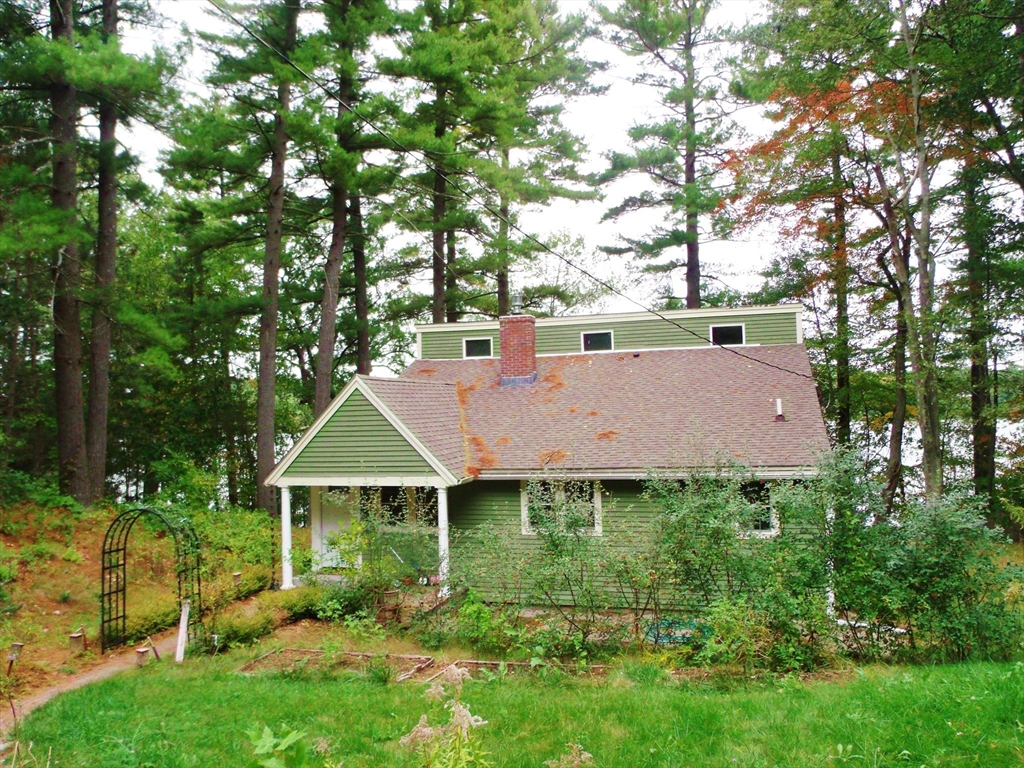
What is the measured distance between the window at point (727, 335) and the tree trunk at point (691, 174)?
5847 millimetres

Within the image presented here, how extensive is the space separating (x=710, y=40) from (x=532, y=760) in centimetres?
2379

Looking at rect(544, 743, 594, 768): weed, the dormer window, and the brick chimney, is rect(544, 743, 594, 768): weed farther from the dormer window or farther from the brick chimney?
the dormer window

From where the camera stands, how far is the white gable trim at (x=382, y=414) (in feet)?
38.7

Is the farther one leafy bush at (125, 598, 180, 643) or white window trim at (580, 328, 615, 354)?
white window trim at (580, 328, 615, 354)

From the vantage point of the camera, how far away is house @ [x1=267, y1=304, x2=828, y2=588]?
12.0 metres

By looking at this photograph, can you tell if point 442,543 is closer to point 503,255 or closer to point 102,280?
point 102,280

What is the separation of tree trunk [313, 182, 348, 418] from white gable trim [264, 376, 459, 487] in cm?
417

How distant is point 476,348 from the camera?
18.7 metres

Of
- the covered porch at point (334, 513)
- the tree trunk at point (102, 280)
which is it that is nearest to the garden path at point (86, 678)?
the covered porch at point (334, 513)

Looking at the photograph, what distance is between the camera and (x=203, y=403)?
867 inches

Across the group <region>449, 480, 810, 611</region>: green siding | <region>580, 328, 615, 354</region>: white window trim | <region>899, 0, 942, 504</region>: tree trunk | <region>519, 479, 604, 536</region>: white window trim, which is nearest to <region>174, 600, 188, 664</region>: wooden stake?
<region>449, 480, 810, 611</region>: green siding

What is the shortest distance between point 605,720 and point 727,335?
12.9 meters

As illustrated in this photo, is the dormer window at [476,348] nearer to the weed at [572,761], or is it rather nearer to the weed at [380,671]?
the weed at [380,671]

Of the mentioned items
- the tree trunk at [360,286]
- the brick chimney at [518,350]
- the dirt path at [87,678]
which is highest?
the tree trunk at [360,286]
